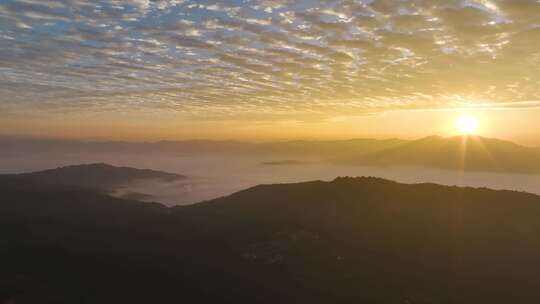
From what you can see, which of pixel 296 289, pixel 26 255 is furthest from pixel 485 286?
pixel 26 255

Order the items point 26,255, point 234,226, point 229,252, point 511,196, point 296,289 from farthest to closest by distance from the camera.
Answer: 1. point 511,196
2. point 234,226
3. point 229,252
4. point 26,255
5. point 296,289

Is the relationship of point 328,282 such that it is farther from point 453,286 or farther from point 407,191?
point 407,191

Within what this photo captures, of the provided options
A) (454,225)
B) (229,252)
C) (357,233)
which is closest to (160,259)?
(229,252)

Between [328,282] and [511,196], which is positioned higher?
[511,196]

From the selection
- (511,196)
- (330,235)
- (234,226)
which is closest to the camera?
(330,235)

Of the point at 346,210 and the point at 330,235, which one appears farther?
the point at 346,210

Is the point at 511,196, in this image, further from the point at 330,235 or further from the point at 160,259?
the point at 160,259
